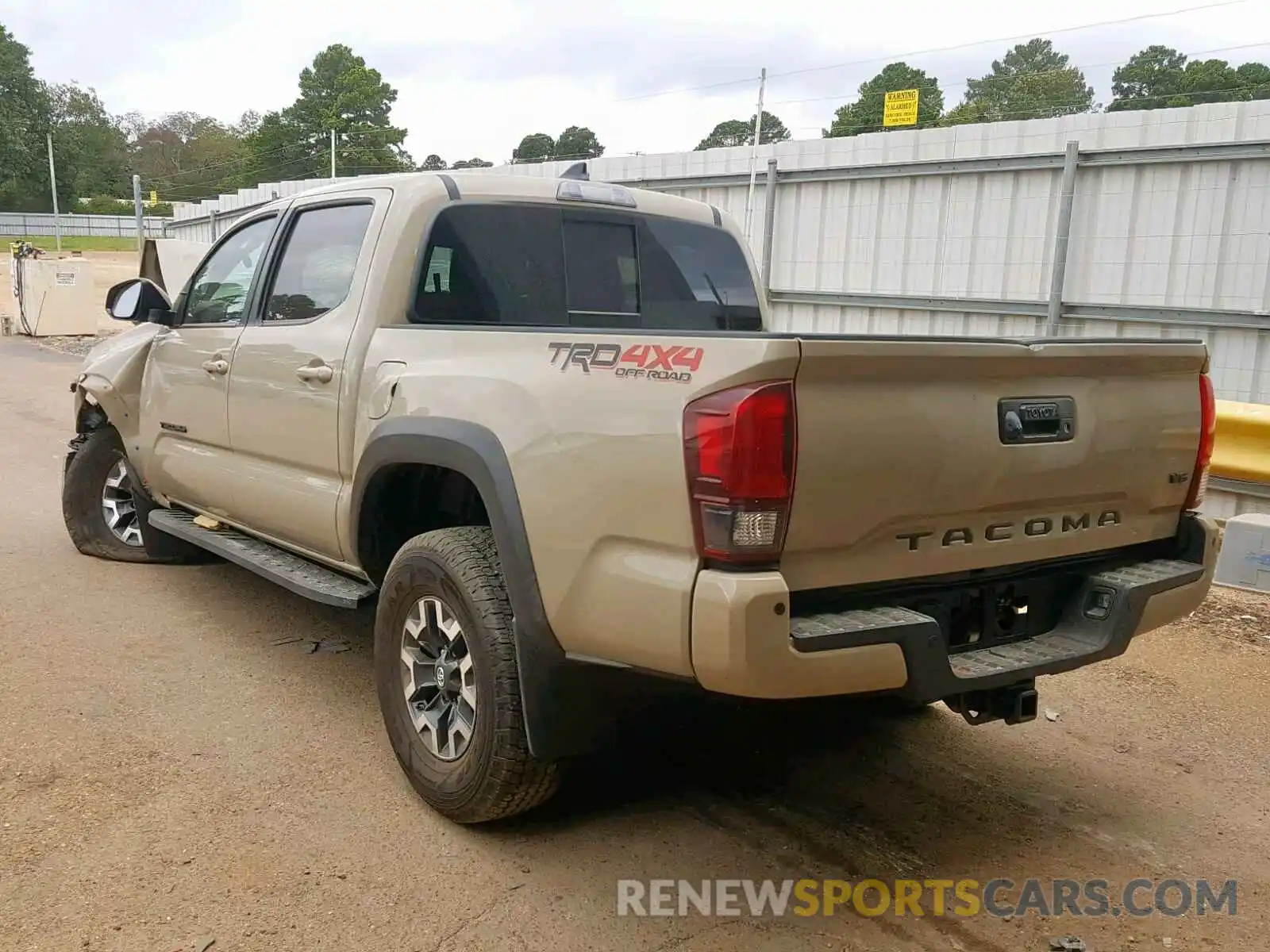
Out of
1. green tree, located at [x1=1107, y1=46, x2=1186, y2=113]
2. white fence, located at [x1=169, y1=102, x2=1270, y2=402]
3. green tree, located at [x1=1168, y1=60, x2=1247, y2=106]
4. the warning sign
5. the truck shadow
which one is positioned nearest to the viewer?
the truck shadow

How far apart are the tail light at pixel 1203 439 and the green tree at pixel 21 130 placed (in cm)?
9444

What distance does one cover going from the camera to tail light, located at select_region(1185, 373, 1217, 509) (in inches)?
130

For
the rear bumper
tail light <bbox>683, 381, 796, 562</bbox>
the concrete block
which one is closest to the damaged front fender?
tail light <bbox>683, 381, 796, 562</bbox>

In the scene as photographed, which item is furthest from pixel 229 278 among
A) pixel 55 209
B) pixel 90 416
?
pixel 55 209

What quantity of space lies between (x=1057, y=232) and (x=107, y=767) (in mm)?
7612

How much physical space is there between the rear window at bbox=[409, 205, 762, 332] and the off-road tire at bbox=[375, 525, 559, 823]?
3.13 ft

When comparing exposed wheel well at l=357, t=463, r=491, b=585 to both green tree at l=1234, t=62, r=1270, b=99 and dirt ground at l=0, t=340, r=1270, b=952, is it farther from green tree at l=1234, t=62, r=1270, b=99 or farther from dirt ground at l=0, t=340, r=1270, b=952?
green tree at l=1234, t=62, r=1270, b=99

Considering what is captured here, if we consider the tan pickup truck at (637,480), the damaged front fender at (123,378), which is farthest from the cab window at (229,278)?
the damaged front fender at (123,378)

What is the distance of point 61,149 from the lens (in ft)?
278

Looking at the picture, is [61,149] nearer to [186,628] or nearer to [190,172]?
[190,172]

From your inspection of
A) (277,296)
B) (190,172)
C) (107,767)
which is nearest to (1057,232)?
(277,296)

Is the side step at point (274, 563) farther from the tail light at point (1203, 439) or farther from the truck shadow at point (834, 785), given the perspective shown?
the tail light at point (1203, 439)

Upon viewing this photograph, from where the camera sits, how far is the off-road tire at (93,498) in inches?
240

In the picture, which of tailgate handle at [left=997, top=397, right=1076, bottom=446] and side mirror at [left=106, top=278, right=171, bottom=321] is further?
side mirror at [left=106, top=278, right=171, bottom=321]
